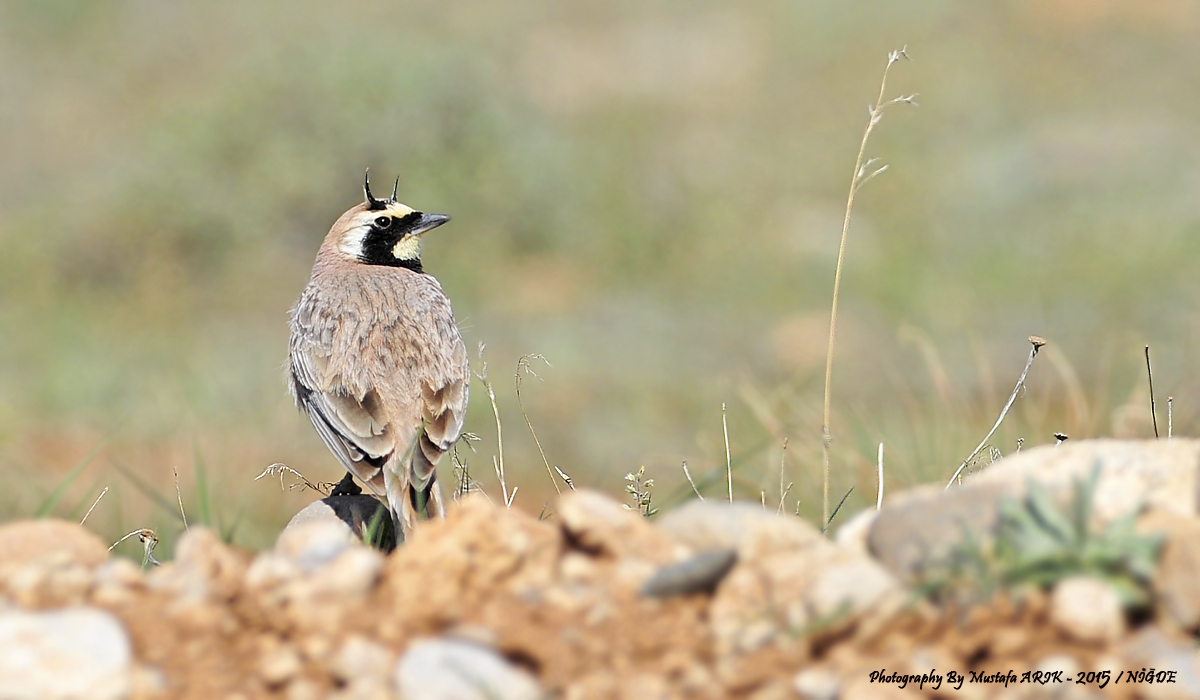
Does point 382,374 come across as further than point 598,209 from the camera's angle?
No

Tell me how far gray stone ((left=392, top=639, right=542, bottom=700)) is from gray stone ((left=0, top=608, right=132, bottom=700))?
523 mm

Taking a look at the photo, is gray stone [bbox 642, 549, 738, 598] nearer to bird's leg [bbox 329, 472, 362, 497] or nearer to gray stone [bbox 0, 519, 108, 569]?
gray stone [bbox 0, 519, 108, 569]

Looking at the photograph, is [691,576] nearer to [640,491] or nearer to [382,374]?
[640,491]

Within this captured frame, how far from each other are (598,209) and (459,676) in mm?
17336

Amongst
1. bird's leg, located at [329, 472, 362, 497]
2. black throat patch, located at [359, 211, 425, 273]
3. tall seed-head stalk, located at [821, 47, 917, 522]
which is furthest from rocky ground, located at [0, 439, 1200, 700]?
black throat patch, located at [359, 211, 425, 273]

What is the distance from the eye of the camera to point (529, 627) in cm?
241

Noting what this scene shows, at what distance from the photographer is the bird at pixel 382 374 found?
466cm

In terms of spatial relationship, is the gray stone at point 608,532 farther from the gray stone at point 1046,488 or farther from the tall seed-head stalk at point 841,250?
the tall seed-head stalk at point 841,250

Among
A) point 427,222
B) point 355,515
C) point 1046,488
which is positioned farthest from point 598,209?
point 1046,488

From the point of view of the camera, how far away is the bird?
466 cm

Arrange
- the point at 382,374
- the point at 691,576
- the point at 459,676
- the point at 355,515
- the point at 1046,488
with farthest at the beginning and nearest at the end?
the point at 382,374 → the point at 355,515 → the point at 1046,488 → the point at 691,576 → the point at 459,676

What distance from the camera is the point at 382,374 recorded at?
5012 millimetres

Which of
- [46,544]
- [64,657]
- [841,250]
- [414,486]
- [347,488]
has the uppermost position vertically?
[841,250]

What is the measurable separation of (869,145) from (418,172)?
7.51 m
